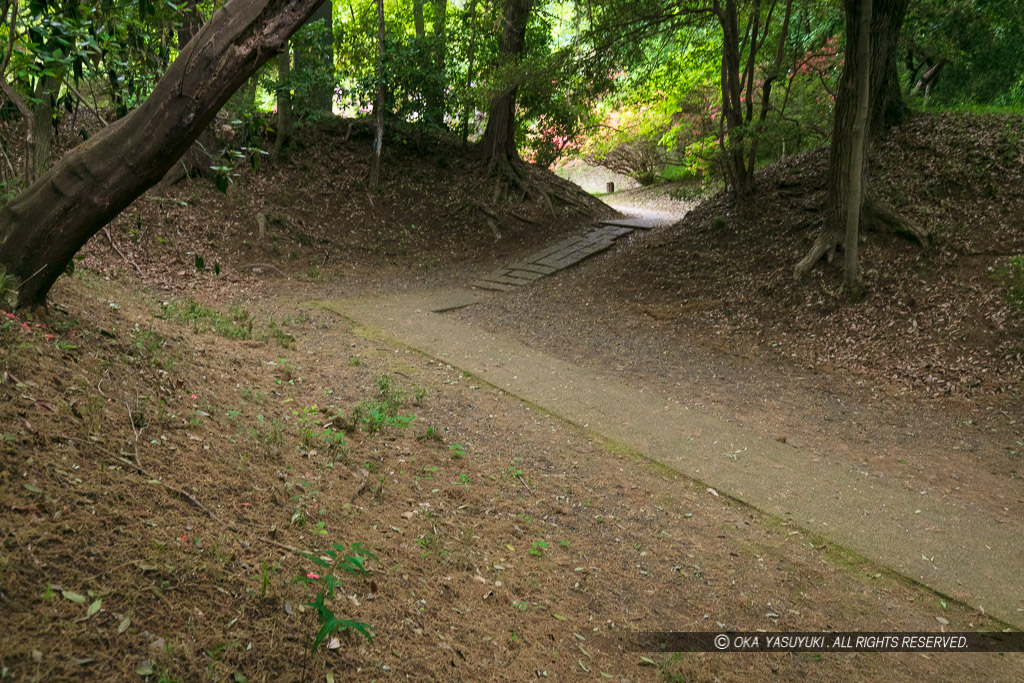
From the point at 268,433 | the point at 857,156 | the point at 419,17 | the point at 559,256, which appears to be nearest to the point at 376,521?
the point at 268,433

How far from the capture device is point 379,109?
13469mm

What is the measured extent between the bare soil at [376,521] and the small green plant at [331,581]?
0.14ft

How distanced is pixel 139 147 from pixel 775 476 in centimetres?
474

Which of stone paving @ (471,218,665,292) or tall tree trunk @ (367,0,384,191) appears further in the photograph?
tall tree trunk @ (367,0,384,191)

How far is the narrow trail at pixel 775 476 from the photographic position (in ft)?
13.7

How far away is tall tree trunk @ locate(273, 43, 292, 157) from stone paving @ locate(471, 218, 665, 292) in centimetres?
538

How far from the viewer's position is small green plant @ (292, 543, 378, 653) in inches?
86.0

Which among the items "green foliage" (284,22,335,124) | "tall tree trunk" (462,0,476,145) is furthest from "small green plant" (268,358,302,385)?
"green foliage" (284,22,335,124)

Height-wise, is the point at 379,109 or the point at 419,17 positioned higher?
the point at 419,17

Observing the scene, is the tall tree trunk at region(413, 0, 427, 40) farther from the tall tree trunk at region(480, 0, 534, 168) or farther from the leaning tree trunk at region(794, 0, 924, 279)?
the leaning tree trunk at region(794, 0, 924, 279)

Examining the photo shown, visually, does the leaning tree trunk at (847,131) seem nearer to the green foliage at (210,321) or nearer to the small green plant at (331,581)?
the green foliage at (210,321)

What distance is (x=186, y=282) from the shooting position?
979cm

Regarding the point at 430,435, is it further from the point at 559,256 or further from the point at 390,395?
the point at 559,256

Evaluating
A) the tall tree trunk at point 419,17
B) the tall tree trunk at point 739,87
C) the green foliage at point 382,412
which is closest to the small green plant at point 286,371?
the green foliage at point 382,412
